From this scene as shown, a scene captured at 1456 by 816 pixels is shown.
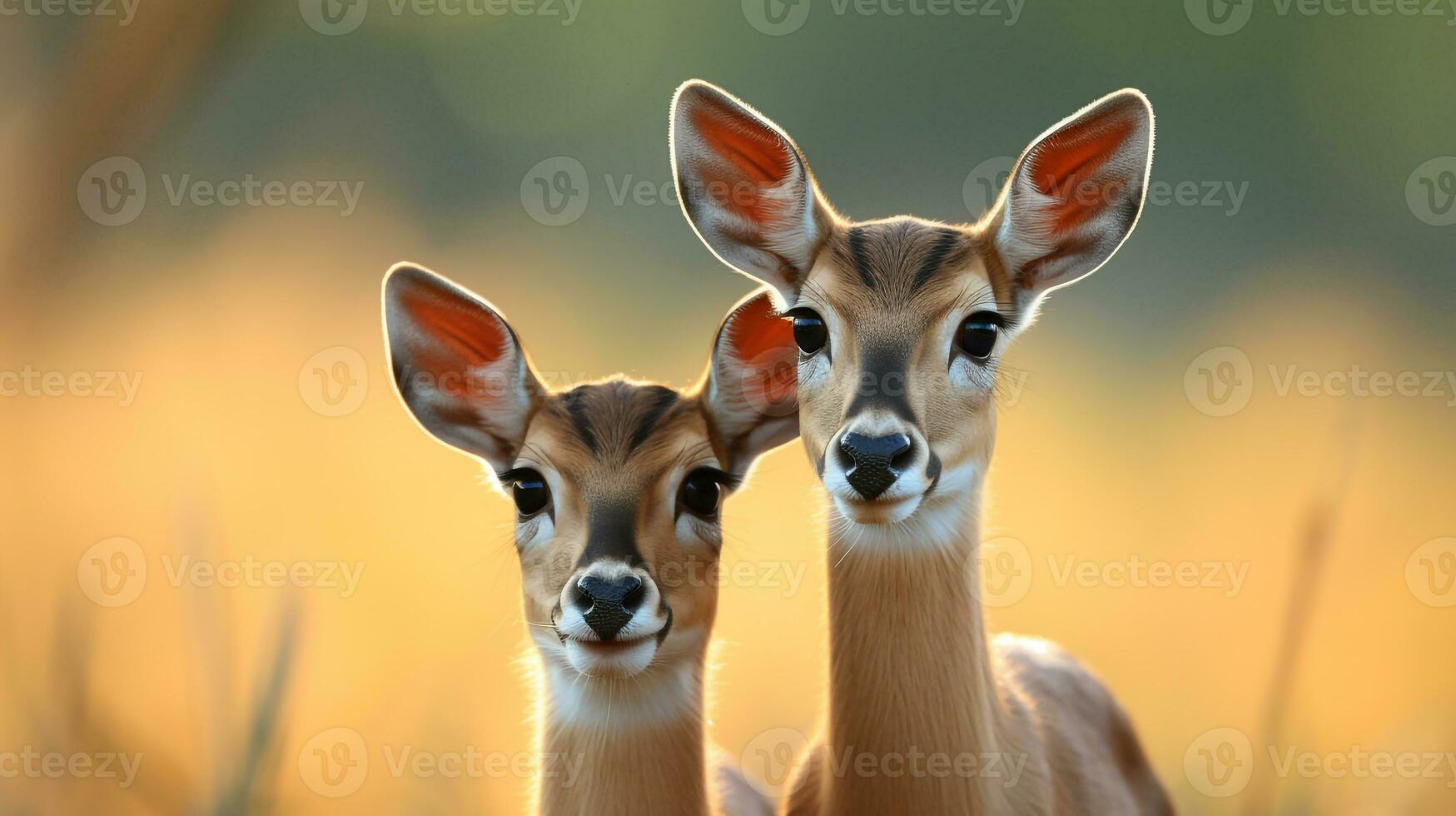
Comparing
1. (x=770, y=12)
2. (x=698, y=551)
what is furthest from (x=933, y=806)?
(x=770, y=12)

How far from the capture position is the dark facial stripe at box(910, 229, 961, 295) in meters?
5.04

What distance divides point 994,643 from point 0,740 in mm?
3905

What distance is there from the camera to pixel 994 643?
258 inches

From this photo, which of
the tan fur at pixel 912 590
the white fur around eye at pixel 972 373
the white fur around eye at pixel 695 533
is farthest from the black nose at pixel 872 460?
the white fur around eye at pixel 695 533

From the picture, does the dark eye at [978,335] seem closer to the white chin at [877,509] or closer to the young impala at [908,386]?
the young impala at [908,386]

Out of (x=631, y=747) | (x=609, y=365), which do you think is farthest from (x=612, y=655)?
(x=609, y=365)

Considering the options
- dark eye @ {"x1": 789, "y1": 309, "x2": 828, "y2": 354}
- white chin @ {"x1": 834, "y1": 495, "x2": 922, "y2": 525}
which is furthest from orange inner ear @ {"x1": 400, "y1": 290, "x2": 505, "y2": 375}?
white chin @ {"x1": 834, "y1": 495, "x2": 922, "y2": 525}

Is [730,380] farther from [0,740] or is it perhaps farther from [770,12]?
[770,12]

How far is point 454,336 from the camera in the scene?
5.84 metres

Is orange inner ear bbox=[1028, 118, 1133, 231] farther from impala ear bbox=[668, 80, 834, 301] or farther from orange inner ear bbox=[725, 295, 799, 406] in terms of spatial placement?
orange inner ear bbox=[725, 295, 799, 406]

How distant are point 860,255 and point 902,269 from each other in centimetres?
16

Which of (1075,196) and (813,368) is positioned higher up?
(1075,196)

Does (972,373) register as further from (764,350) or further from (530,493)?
(530,493)

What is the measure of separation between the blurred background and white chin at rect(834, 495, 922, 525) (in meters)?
0.63
